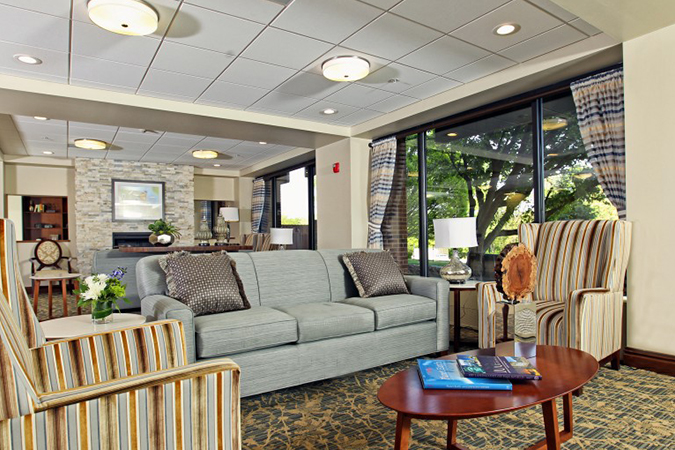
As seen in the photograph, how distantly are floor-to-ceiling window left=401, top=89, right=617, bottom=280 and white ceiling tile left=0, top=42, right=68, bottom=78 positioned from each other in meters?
3.95

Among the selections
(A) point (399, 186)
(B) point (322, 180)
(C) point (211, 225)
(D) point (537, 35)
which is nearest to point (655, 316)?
(D) point (537, 35)

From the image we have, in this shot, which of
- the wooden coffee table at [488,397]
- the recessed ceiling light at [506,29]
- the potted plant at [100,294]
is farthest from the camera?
the recessed ceiling light at [506,29]

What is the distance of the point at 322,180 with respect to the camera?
690cm

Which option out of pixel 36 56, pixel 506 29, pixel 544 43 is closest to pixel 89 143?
pixel 36 56

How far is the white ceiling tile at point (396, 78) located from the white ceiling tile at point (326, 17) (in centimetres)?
84

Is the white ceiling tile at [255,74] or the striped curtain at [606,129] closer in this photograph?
the striped curtain at [606,129]

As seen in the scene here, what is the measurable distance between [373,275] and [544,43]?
2.36m

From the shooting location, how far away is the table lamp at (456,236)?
379cm

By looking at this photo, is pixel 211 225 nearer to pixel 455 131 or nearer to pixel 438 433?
pixel 455 131

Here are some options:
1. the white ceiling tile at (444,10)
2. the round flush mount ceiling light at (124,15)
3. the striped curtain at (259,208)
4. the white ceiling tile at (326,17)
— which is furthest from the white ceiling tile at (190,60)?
the striped curtain at (259,208)

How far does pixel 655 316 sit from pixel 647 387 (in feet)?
1.94

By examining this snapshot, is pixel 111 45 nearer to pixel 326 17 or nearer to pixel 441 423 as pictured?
pixel 326 17

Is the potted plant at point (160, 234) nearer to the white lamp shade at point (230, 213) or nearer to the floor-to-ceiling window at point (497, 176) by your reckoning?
the white lamp shade at point (230, 213)

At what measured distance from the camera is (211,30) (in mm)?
3230
